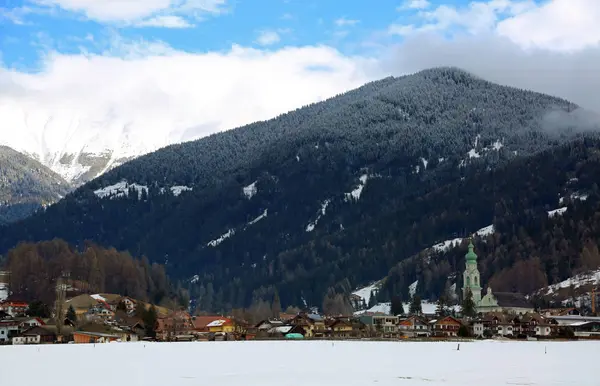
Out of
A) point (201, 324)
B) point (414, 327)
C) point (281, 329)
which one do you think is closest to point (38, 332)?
point (201, 324)

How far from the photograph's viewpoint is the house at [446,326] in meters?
181

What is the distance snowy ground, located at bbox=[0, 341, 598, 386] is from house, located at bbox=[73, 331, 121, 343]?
22869 millimetres

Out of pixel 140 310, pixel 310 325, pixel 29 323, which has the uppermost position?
pixel 140 310

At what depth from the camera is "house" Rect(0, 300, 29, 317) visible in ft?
626

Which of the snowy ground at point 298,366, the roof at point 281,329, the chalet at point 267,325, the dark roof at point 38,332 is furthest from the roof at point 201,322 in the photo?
the snowy ground at point 298,366

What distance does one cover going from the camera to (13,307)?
194m

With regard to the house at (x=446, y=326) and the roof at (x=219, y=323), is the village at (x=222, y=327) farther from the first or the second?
the roof at (x=219, y=323)

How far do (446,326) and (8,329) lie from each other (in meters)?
69.2

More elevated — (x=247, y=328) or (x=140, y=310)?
(x=140, y=310)

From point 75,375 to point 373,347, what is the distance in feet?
185

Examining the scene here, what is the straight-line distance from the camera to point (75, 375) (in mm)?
88875

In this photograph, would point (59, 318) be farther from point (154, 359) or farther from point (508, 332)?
point (508, 332)

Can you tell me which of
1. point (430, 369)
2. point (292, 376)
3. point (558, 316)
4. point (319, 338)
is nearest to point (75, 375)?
point (292, 376)

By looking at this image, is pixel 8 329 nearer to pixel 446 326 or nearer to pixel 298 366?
pixel 446 326
